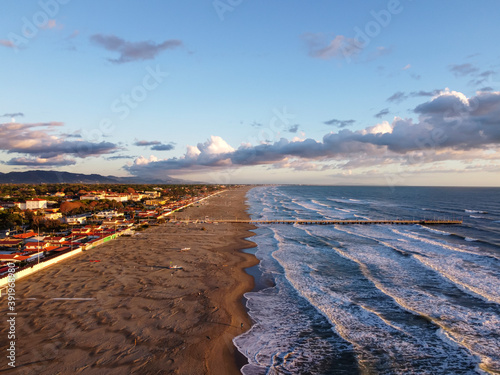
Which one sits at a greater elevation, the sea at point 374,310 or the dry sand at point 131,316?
the dry sand at point 131,316

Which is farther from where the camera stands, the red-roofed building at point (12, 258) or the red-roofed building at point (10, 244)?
the red-roofed building at point (10, 244)

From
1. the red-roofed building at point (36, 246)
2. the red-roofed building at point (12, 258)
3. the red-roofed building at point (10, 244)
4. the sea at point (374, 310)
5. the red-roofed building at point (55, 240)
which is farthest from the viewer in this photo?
the red-roofed building at point (55, 240)

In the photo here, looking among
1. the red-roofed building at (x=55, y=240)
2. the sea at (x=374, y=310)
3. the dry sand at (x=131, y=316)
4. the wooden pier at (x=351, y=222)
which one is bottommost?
the wooden pier at (x=351, y=222)

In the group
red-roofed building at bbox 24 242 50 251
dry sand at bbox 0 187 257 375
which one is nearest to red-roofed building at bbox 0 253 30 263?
red-roofed building at bbox 24 242 50 251

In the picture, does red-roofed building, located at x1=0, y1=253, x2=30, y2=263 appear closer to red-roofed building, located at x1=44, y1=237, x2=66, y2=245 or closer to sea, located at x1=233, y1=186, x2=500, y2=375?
red-roofed building, located at x1=44, y1=237, x2=66, y2=245

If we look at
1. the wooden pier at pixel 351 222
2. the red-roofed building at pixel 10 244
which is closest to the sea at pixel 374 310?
the wooden pier at pixel 351 222

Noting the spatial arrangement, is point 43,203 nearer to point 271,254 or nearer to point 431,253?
point 271,254

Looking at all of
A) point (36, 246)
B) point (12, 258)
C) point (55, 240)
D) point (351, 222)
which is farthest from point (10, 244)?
point (351, 222)

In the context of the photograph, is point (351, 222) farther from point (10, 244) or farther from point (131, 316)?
point (10, 244)

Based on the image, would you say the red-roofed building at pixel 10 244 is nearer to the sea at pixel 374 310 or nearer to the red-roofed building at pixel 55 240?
the red-roofed building at pixel 55 240
